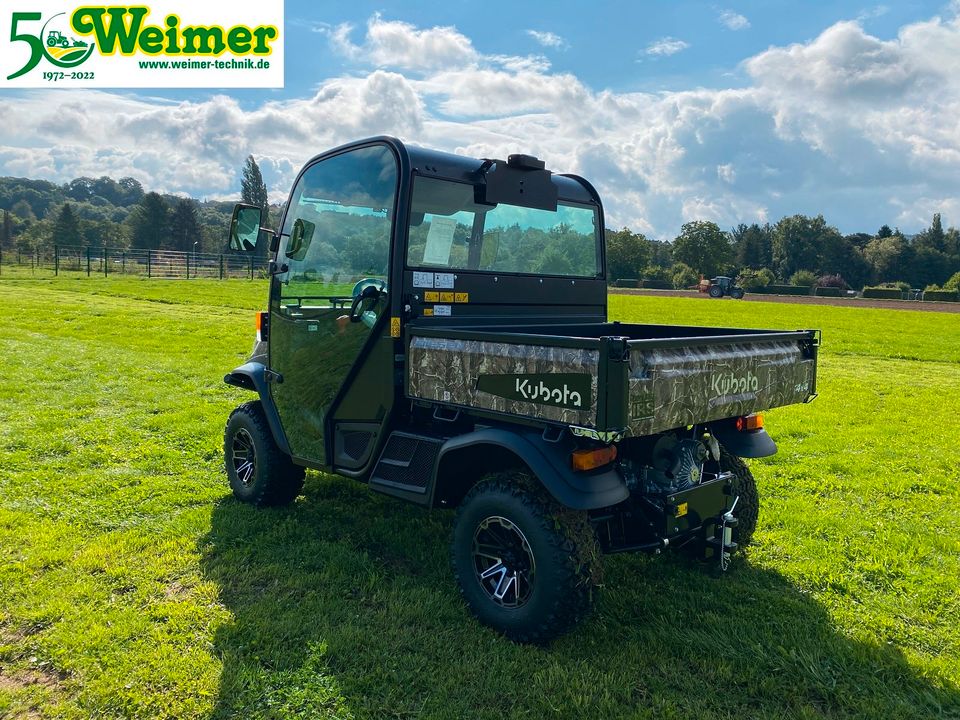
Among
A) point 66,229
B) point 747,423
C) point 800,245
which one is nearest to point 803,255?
point 800,245

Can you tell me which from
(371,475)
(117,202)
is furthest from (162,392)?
(117,202)

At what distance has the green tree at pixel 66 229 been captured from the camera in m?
77.5

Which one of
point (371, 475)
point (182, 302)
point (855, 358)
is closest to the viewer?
point (371, 475)

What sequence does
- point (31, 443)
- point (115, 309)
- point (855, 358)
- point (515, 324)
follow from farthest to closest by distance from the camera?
point (115, 309) → point (855, 358) → point (31, 443) → point (515, 324)

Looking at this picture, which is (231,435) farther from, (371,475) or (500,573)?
(500,573)

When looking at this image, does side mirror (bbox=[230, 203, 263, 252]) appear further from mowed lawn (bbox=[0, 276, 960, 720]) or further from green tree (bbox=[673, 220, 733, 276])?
green tree (bbox=[673, 220, 733, 276])

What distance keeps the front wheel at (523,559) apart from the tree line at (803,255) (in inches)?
3014

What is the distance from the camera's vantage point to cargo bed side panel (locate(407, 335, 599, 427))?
119 inches

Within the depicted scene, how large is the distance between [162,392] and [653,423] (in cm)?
791

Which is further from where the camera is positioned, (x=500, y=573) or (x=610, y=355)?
(x=500, y=573)

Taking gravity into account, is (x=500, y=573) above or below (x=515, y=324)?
below

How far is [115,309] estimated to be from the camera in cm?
1997

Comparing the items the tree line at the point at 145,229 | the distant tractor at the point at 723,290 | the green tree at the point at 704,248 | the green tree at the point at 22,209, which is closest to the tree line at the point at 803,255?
the green tree at the point at 704,248

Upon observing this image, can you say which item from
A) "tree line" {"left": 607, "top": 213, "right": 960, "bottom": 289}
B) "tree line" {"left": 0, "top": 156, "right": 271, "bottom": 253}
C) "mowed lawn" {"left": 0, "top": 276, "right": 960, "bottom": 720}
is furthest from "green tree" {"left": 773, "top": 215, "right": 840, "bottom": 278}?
"mowed lawn" {"left": 0, "top": 276, "right": 960, "bottom": 720}
